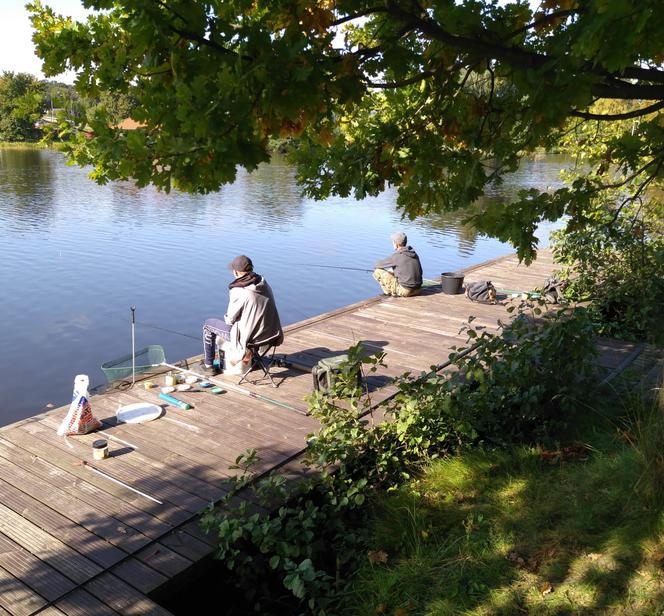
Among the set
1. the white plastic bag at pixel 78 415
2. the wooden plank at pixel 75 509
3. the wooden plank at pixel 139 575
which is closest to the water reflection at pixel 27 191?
the white plastic bag at pixel 78 415

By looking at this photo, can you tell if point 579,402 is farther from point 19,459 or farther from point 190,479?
point 19,459

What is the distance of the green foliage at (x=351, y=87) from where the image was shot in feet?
8.31

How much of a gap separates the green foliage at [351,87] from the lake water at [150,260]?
9.90ft

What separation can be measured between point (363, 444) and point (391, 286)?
21.0ft

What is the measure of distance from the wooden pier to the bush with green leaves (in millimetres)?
329

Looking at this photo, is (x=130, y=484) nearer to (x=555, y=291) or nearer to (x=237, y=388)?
(x=237, y=388)

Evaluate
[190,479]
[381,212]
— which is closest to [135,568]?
[190,479]

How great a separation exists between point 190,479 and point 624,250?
7317mm

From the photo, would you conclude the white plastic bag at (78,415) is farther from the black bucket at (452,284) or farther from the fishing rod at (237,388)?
the black bucket at (452,284)

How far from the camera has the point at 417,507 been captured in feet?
15.4

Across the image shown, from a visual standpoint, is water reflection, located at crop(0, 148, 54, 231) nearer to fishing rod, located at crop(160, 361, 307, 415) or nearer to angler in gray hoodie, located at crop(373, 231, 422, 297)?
angler in gray hoodie, located at crop(373, 231, 422, 297)

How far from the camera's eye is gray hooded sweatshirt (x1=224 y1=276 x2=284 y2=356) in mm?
7035


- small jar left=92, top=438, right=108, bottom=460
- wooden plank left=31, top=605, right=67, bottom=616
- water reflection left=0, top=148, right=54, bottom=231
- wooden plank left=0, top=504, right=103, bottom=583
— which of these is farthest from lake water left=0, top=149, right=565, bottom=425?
wooden plank left=31, top=605, right=67, bottom=616

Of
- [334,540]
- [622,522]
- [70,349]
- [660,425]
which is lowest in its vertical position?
[70,349]
